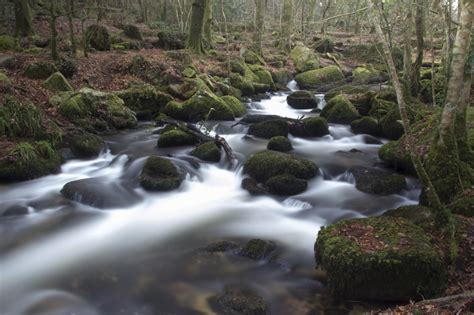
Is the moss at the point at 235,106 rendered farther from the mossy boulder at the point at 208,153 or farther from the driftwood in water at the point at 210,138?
the mossy boulder at the point at 208,153

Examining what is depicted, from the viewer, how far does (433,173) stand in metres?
6.24

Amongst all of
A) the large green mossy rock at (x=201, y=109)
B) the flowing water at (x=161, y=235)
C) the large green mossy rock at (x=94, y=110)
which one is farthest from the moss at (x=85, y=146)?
the large green mossy rock at (x=201, y=109)

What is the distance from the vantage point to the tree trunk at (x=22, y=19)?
1634cm

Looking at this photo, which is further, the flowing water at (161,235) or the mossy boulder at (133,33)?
the mossy boulder at (133,33)

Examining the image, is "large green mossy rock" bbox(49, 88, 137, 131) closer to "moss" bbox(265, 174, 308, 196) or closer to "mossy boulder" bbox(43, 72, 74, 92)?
"mossy boulder" bbox(43, 72, 74, 92)

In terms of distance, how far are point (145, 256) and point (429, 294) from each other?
398 cm

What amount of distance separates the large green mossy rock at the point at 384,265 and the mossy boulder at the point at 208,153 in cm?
516

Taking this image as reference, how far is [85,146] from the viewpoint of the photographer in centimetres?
967

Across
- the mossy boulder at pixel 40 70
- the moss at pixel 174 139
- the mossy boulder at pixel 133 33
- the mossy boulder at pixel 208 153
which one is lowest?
the mossy boulder at pixel 208 153

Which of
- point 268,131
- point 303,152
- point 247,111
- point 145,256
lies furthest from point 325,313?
point 247,111

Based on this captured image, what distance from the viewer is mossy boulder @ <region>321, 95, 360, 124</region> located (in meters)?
13.5

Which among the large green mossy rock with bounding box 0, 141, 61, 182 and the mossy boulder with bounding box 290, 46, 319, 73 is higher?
the mossy boulder with bounding box 290, 46, 319, 73

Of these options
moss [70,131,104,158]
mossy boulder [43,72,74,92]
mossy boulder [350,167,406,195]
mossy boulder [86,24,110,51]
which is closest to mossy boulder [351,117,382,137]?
mossy boulder [350,167,406,195]

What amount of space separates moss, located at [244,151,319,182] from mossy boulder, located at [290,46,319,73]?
50.2 ft
